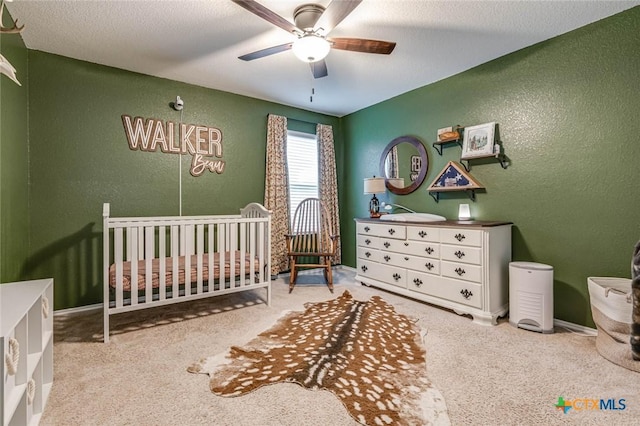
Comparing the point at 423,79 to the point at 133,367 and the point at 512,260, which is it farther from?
the point at 133,367

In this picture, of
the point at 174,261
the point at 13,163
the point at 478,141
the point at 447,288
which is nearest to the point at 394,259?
the point at 447,288

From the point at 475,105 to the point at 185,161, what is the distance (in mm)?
3160

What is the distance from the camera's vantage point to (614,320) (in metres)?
1.85

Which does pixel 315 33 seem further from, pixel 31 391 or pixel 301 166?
pixel 31 391

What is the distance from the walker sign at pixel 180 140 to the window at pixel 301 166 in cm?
100

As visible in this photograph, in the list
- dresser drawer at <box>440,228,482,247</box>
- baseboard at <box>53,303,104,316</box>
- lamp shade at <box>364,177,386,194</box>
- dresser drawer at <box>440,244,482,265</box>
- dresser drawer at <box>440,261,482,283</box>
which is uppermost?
lamp shade at <box>364,177,386,194</box>

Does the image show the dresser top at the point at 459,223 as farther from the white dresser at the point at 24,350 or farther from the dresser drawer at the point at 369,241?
the white dresser at the point at 24,350

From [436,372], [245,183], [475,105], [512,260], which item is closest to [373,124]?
[475,105]

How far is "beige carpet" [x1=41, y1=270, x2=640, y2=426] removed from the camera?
4.54ft

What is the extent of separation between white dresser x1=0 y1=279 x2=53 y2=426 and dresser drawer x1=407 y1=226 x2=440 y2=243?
280cm

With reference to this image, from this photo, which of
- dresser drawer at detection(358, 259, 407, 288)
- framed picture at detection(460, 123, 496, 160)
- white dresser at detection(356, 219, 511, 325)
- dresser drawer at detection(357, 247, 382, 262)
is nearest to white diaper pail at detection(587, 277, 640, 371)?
white dresser at detection(356, 219, 511, 325)

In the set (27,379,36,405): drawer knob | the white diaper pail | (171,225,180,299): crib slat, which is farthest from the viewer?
(171,225,180,299): crib slat

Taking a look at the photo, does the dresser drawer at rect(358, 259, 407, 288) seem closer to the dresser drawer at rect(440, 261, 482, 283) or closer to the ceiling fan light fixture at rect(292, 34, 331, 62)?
the dresser drawer at rect(440, 261, 482, 283)

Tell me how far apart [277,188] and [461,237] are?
2.31 meters
